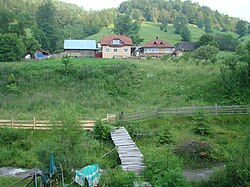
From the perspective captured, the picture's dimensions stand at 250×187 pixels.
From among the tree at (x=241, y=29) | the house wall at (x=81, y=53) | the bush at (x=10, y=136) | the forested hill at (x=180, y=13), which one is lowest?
the bush at (x=10, y=136)

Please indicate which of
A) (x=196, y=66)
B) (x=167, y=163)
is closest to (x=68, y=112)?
(x=167, y=163)

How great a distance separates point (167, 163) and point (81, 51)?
42.4 m

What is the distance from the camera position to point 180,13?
131m

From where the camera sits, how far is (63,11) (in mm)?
104000

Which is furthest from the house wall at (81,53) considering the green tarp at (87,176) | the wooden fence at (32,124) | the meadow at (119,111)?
the green tarp at (87,176)

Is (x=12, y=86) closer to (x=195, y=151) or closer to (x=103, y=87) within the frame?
(x=103, y=87)

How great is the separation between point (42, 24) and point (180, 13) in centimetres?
7835

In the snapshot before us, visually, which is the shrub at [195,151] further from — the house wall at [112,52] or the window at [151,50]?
the window at [151,50]

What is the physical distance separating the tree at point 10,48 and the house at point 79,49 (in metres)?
10.7

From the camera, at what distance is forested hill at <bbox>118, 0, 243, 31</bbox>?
395 feet

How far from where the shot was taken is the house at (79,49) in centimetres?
5256

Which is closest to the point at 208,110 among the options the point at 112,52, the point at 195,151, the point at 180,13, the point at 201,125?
the point at 201,125

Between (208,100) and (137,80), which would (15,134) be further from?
(137,80)

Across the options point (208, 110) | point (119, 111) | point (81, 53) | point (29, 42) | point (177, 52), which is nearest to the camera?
point (208, 110)
